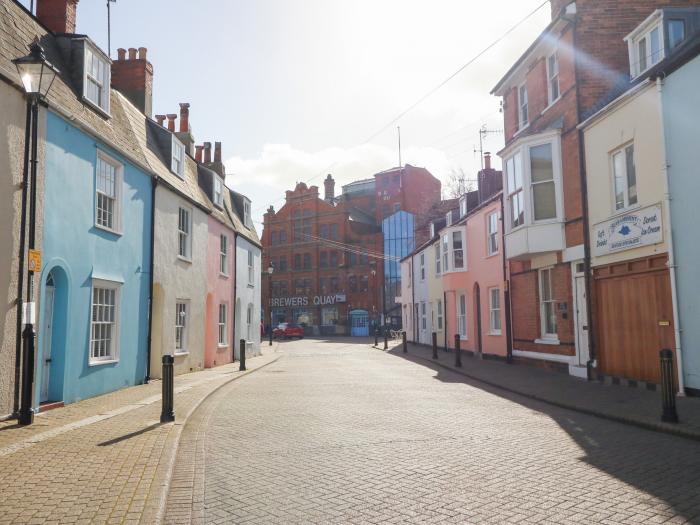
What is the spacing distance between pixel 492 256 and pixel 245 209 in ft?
40.1

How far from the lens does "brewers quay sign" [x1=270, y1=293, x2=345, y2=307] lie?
6425 cm

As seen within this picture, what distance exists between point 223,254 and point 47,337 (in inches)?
498

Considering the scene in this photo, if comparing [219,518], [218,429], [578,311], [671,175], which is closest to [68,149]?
[218,429]

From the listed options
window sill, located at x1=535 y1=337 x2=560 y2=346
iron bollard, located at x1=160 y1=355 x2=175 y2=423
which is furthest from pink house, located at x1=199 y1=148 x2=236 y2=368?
iron bollard, located at x1=160 y1=355 x2=175 y2=423

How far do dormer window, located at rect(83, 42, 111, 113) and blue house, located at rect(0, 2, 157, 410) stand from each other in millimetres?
23

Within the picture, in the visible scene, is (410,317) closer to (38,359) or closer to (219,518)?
(38,359)

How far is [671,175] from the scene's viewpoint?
11195 mm

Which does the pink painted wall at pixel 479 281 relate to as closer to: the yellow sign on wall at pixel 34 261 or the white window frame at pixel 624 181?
the white window frame at pixel 624 181

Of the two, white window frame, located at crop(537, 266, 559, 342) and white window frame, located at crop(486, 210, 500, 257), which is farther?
white window frame, located at crop(486, 210, 500, 257)

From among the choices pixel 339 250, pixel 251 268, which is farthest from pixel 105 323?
pixel 339 250

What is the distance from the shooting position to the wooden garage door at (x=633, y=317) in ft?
38.2

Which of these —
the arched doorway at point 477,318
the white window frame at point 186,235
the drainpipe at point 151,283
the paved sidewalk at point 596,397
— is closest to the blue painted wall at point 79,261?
the drainpipe at point 151,283

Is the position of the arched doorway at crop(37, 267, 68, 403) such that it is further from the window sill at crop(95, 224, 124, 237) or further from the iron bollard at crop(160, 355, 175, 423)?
the iron bollard at crop(160, 355, 175, 423)

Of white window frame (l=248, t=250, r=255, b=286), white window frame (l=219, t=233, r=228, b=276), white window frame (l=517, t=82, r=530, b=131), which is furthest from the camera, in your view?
white window frame (l=248, t=250, r=255, b=286)
